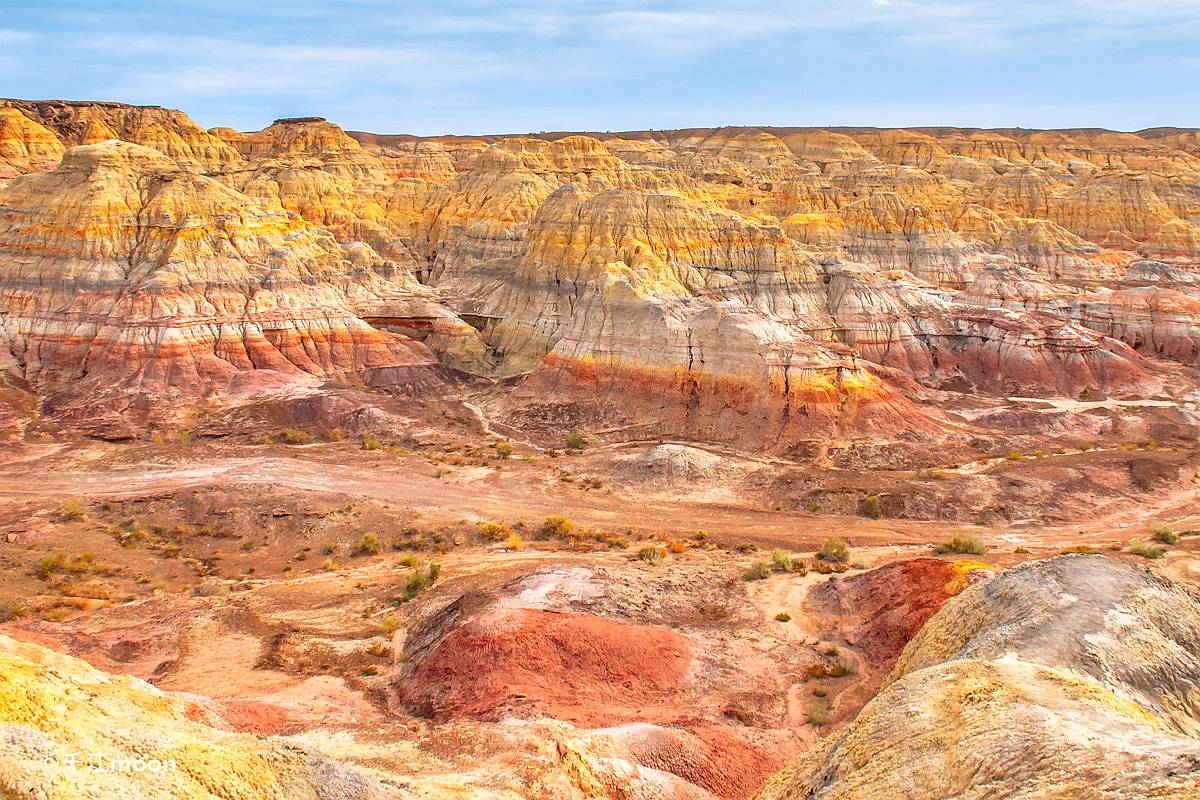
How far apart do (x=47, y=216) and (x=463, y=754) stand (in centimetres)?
6135

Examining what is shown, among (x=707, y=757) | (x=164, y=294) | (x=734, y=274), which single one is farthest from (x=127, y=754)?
(x=734, y=274)

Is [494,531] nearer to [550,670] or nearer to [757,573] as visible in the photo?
[757,573]

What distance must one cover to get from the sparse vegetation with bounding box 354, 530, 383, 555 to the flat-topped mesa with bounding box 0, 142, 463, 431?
80.1ft

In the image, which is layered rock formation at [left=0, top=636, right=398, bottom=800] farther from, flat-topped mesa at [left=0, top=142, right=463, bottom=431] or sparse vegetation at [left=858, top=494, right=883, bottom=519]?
flat-topped mesa at [left=0, top=142, right=463, bottom=431]

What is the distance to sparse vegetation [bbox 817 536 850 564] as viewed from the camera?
105ft

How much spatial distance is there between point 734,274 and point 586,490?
28.5m

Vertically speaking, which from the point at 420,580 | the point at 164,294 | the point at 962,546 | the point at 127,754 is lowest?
the point at 420,580

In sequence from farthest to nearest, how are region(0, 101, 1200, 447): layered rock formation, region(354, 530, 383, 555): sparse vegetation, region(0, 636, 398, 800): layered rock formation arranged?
region(0, 101, 1200, 447): layered rock formation → region(354, 530, 383, 555): sparse vegetation → region(0, 636, 398, 800): layered rock formation

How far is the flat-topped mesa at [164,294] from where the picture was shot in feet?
178

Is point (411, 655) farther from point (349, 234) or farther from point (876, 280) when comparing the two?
point (349, 234)

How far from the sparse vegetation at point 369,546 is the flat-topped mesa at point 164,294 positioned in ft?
80.1

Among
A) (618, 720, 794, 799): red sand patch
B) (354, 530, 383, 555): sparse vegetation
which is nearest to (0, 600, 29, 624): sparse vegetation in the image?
(354, 530, 383, 555): sparse vegetation

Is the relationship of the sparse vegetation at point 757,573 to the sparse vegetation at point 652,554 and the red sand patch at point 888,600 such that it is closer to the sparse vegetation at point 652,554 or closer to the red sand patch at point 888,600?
the red sand patch at point 888,600

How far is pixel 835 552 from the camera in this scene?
32.3 m
